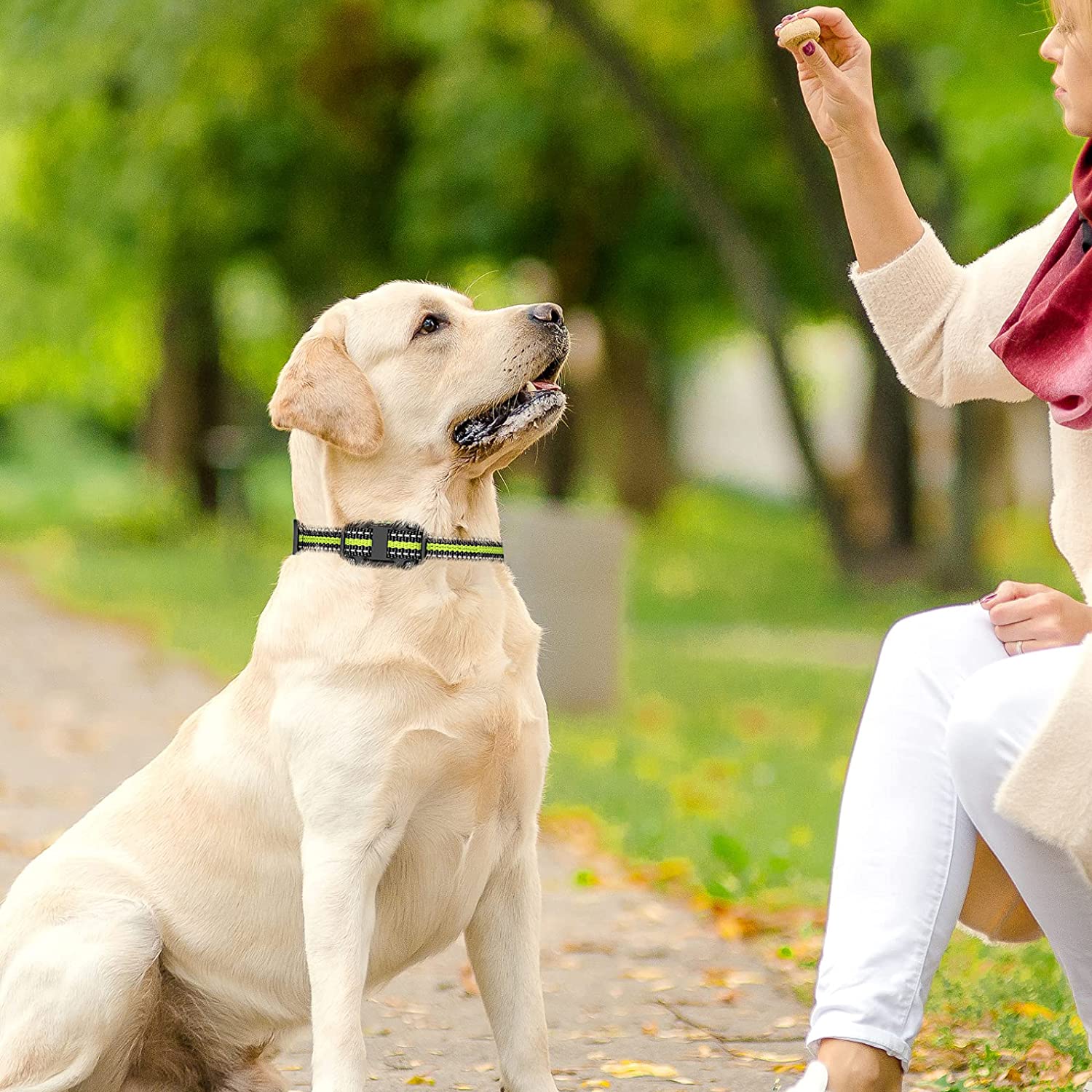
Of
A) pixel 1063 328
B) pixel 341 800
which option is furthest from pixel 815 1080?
pixel 1063 328

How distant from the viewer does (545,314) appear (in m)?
3.62

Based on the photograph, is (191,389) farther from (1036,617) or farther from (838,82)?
(1036,617)

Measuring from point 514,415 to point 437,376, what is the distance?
0.19 metres

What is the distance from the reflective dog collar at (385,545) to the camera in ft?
11.0

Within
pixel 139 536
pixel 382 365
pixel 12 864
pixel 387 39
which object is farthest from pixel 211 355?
pixel 382 365

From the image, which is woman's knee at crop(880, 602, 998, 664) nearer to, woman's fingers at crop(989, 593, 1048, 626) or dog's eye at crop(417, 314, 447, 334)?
woman's fingers at crop(989, 593, 1048, 626)

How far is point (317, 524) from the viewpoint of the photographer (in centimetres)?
346

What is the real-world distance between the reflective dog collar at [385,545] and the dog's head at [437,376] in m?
0.17

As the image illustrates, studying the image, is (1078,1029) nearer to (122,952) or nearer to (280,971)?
(280,971)

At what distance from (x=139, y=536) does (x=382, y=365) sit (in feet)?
66.7

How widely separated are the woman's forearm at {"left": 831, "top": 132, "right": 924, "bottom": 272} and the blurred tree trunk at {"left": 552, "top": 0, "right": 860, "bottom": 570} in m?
11.4

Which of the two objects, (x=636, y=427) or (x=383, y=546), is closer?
(x=383, y=546)

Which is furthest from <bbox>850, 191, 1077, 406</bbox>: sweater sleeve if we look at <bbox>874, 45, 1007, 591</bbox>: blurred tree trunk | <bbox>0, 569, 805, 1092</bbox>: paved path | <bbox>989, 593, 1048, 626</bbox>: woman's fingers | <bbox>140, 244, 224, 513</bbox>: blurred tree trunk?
<bbox>140, 244, 224, 513</bbox>: blurred tree trunk

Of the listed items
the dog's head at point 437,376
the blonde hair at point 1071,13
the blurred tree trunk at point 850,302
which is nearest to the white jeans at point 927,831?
the dog's head at point 437,376
